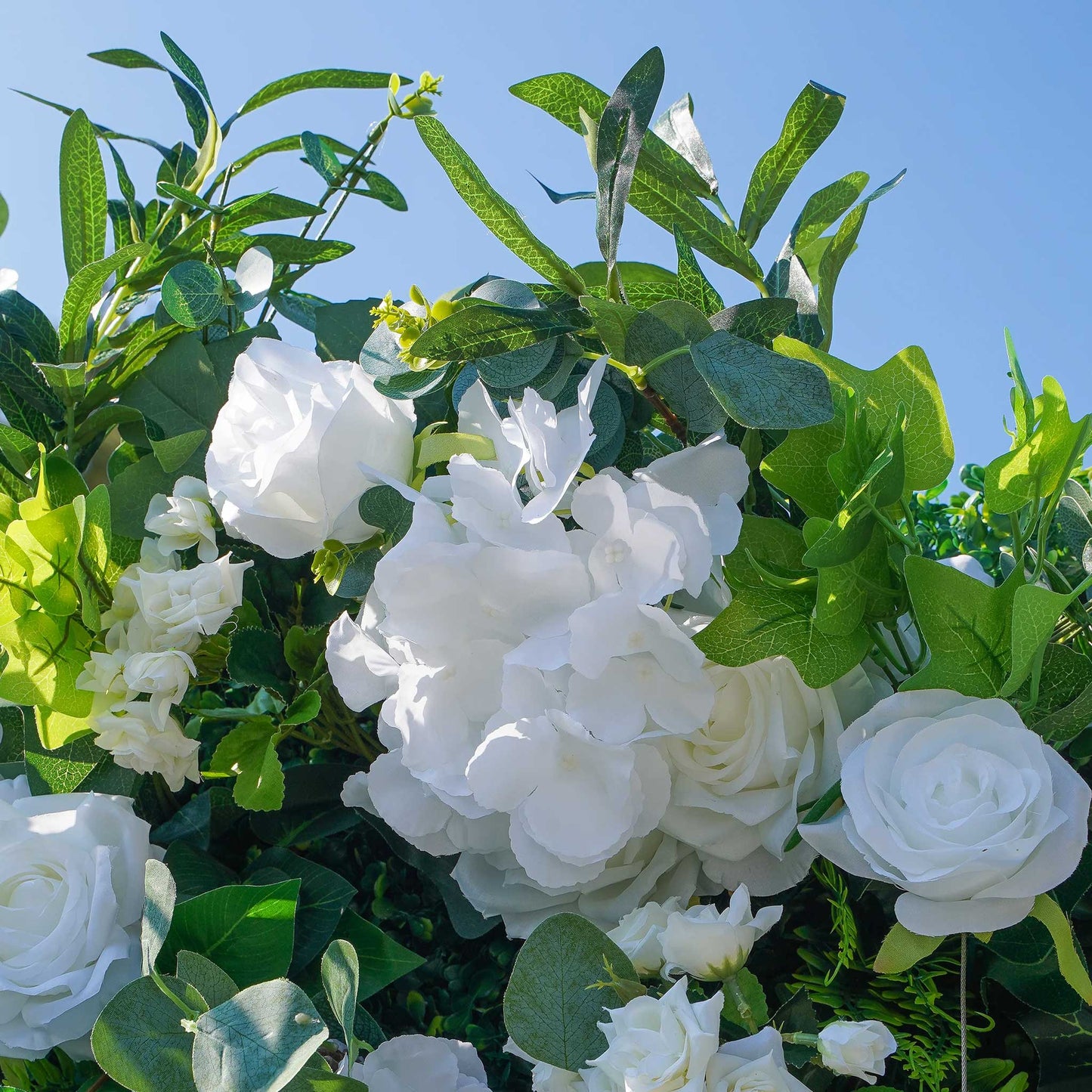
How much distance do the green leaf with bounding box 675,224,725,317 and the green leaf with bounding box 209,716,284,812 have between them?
256mm

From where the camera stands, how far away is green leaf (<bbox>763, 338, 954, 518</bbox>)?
0.41 m

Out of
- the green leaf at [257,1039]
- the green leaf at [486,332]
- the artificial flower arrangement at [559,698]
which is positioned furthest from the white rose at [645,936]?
the green leaf at [486,332]

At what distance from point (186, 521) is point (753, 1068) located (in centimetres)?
33

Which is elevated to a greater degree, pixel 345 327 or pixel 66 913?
pixel 345 327

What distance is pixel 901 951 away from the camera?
373mm

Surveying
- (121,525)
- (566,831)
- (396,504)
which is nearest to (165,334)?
(121,525)

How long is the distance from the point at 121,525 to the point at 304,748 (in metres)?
0.15

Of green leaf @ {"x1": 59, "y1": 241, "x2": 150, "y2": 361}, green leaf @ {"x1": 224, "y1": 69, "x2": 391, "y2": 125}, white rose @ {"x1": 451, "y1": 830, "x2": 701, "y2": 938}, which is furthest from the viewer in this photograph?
green leaf @ {"x1": 224, "y1": 69, "x2": 391, "y2": 125}

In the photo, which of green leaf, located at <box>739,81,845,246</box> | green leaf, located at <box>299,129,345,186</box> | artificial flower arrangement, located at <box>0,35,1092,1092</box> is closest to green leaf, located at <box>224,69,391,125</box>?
green leaf, located at <box>299,129,345,186</box>

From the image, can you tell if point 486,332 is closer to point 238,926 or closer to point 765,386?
point 765,386

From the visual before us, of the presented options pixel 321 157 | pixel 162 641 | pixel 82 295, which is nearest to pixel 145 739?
pixel 162 641

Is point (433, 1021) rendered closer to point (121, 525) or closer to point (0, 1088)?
point (0, 1088)

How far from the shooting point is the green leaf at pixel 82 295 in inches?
21.6

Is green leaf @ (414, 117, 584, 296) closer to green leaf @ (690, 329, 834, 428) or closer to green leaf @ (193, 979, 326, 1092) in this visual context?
green leaf @ (690, 329, 834, 428)
